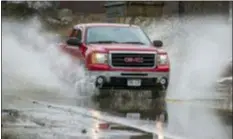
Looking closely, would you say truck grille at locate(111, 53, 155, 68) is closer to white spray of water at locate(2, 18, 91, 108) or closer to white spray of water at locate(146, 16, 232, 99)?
white spray of water at locate(146, 16, 232, 99)

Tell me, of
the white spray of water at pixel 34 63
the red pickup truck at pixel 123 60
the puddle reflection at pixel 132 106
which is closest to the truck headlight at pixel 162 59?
the red pickup truck at pixel 123 60

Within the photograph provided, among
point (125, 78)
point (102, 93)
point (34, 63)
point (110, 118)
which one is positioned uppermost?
point (34, 63)

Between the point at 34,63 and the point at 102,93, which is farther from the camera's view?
the point at 102,93

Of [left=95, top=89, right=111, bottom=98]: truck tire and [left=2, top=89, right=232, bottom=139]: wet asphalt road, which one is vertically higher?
[left=95, top=89, right=111, bottom=98]: truck tire

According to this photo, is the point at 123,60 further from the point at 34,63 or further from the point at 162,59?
the point at 34,63

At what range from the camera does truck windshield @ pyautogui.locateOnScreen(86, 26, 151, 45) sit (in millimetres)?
5953

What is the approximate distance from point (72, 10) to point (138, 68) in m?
0.75

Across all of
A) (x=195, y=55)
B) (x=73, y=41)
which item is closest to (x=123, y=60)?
(x=73, y=41)

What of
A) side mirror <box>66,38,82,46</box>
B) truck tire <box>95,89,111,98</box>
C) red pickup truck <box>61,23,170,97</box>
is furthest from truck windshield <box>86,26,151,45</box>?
truck tire <box>95,89,111,98</box>

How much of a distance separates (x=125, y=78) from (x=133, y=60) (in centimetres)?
17

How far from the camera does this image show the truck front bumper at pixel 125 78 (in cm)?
589

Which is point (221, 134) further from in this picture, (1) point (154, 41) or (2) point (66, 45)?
(2) point (66, 45)

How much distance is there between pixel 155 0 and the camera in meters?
5.93

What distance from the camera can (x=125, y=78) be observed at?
5887mm
